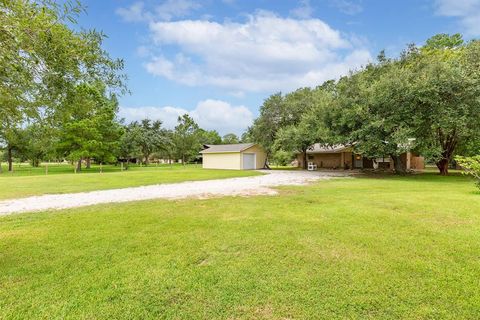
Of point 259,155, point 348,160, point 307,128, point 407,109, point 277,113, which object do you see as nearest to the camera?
point 407,109

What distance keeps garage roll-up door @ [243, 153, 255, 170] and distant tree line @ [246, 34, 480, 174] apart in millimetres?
9840

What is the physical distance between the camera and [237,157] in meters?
30.3

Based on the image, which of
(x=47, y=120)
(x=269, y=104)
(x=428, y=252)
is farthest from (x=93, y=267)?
(x=269, y=104)

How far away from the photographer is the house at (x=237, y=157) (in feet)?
99.1

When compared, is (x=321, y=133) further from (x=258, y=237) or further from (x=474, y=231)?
(x=258, y=237)

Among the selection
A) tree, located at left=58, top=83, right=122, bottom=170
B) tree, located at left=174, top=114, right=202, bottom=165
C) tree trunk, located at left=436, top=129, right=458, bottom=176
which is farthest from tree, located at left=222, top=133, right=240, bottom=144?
tree trunk, located at left=436, top=129, right=458, bottom=176

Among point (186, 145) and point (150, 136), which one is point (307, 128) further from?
point (150, 136)

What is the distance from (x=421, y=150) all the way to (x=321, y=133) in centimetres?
622

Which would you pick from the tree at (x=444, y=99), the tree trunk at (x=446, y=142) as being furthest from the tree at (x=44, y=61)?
the tree trunk at (x=446, y=142)

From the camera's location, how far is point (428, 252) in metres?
3.90

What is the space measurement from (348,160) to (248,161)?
11516 millimetres

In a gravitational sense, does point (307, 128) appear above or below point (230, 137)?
below

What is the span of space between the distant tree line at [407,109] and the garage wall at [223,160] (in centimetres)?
1014

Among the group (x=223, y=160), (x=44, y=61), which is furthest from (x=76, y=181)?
(x=223, y=160)
